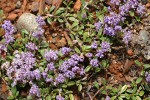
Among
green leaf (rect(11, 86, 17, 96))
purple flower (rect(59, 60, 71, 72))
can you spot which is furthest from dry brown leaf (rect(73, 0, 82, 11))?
green leaf (rect(11, 86, 17, 96))

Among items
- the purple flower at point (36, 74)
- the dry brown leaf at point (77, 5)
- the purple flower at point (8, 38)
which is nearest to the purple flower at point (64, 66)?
the purple flower at point (36, 74)

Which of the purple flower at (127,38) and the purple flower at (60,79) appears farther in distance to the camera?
the purple flower at (127,38)

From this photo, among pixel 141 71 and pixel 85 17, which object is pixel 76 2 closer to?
pixel 85 17

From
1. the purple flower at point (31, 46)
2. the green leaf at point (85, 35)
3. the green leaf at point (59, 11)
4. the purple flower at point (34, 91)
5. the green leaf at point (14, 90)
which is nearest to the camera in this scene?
the purple flower at point (34, 91)

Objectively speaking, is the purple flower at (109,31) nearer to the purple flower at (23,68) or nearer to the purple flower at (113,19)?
the purple flower at (113,19)

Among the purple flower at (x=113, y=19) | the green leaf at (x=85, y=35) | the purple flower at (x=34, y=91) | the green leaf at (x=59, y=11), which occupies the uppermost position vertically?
the green leaf at (x=59, y=11)

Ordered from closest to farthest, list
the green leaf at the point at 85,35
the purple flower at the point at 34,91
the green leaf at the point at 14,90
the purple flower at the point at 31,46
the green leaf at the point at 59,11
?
1. the purple flower at the point at 34,91
2. the green leaf at the point at 14,90
3. the purple flower at the point at 31,46
4. the green leaf at the point at 85,35
5. the green leaf at the point at 59,11

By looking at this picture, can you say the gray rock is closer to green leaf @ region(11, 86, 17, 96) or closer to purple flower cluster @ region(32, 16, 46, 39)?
purple flower cluster @ region(32, 16, 46, 39)

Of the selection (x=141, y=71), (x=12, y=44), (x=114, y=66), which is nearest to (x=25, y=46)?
(x=12, y=44)
